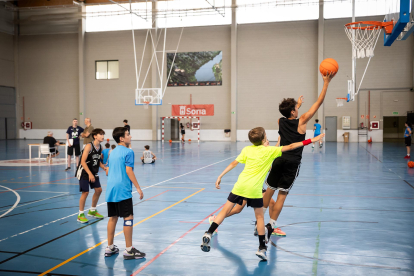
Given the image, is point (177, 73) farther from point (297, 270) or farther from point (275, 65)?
point (297, 270)

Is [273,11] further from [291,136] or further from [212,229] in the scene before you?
[212,229]

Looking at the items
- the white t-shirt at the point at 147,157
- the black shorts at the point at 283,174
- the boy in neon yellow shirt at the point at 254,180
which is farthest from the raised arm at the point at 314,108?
the white t-shirt at the point at 147,157

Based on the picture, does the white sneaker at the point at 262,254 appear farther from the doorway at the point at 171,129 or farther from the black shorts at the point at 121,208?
the doorway at the point at 171,129

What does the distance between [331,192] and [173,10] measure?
2796 centimetres

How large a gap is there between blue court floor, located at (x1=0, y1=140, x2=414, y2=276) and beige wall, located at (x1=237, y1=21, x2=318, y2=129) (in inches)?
993

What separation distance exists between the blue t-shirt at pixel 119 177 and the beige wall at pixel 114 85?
1335 inches

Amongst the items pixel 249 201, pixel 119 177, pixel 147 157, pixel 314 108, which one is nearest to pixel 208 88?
pixel 147 157

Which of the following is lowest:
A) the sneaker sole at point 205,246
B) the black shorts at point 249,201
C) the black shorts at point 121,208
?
the sneaker sole at point 205,246

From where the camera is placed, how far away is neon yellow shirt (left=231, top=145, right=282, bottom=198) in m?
4.82

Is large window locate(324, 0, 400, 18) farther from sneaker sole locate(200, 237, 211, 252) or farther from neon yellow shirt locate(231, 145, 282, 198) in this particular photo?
sneaker sole locate(200, 237, 211, 252)

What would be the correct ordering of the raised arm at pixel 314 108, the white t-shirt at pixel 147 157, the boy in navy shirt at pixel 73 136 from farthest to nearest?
1. the white t-shirt at pixel 147 157
2. the boy in navy shirt at pixel 73 136
3. the raised arm at pixel 314 108

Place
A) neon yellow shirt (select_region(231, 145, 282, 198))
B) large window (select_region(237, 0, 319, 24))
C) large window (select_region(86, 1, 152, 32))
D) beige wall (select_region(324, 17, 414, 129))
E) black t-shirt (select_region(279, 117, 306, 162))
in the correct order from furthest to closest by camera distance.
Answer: large window (select_region(86, 1, 152, 32)) < large window (select_region(237, 0, 319, 24)) < beige wall (select_region(324, 17, 414, 129)) < black t-shirt (select_region(279, 117, 306, 162)) < neon yellow shirt (select_region(231, 145, 282, 198))

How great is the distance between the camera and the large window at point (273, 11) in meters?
34.0

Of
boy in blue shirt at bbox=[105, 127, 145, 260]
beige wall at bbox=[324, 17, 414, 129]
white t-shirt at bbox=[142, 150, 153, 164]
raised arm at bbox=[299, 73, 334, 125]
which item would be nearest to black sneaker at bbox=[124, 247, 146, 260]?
boy in blue shirt at bbox=[105, 127, 145, 260]
